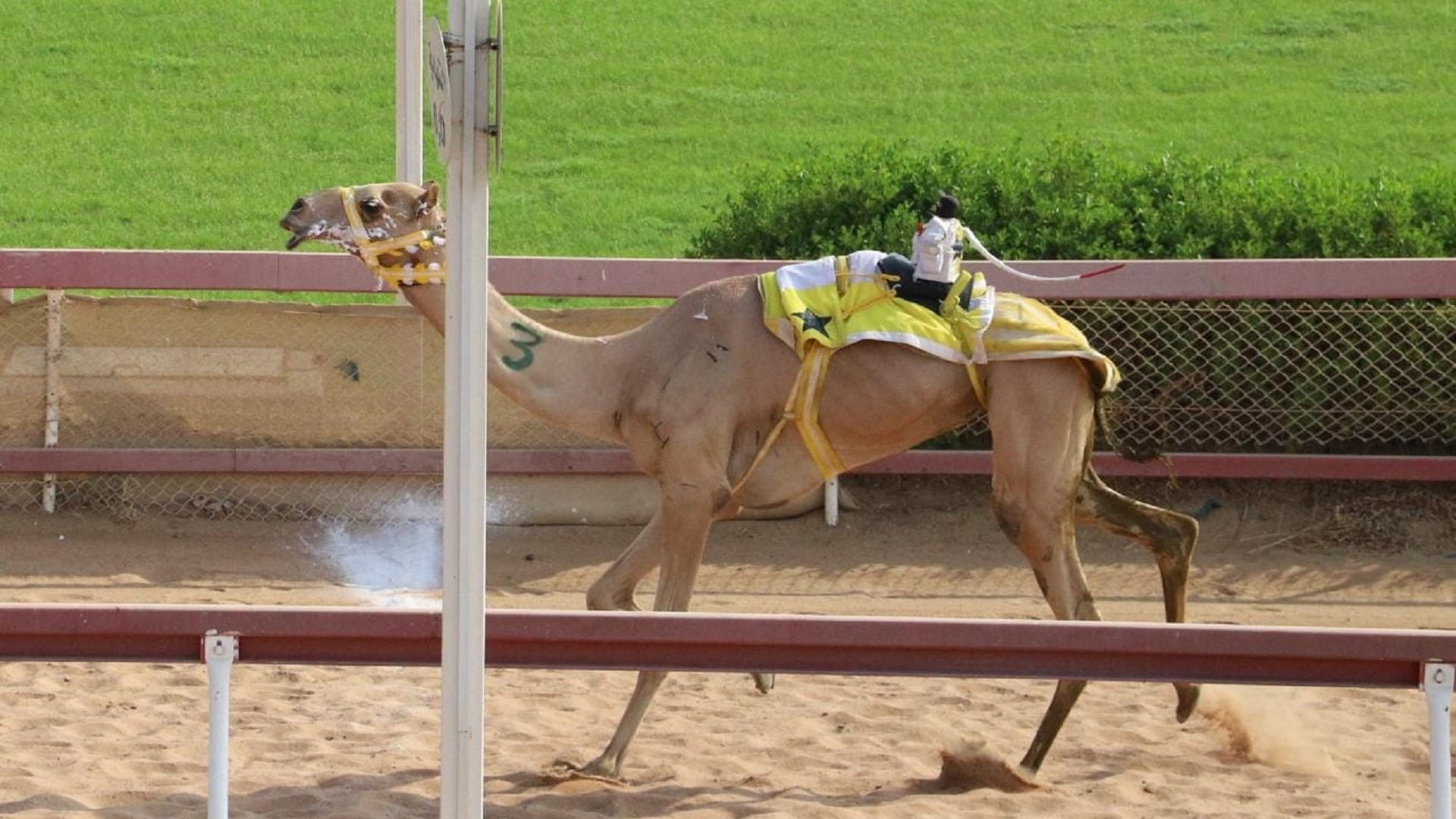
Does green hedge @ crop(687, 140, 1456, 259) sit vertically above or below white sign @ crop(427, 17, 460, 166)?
below

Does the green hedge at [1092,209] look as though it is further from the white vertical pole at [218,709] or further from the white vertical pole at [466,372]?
the white vertical pole at [466,372]

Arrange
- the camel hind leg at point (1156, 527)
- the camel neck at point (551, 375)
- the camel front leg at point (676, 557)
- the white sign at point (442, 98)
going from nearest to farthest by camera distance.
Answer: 1. the white sign at point (442, 98)
2. the camel front leg at point (676, 557)
3. the camel neck at point (551, 375)
4. the camel hind leg at point (1156, 527)

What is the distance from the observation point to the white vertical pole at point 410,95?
35.9 ft

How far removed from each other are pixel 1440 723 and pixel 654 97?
15.3m

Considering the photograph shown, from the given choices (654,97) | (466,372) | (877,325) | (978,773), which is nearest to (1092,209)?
(877,325)

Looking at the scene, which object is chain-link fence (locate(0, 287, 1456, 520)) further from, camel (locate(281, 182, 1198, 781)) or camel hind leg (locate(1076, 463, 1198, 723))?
camel (locate(281, 182, 1198, 781))

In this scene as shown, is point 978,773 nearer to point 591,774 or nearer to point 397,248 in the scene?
point 591,774

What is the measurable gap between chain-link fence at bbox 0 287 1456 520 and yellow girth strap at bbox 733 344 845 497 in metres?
3.64

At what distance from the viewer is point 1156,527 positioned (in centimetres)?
799

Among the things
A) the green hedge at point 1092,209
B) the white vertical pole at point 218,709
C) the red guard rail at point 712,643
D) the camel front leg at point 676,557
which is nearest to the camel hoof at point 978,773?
the camel front leg at point 676,557

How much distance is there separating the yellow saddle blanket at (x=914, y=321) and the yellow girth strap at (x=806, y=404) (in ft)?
0.14

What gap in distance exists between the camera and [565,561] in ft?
35.8

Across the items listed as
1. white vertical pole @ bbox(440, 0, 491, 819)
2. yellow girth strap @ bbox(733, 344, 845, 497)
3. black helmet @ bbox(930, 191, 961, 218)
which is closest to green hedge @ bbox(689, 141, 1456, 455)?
black helmet @ bbox(930, 191, 961, 218)

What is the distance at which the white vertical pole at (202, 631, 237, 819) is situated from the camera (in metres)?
5.34
